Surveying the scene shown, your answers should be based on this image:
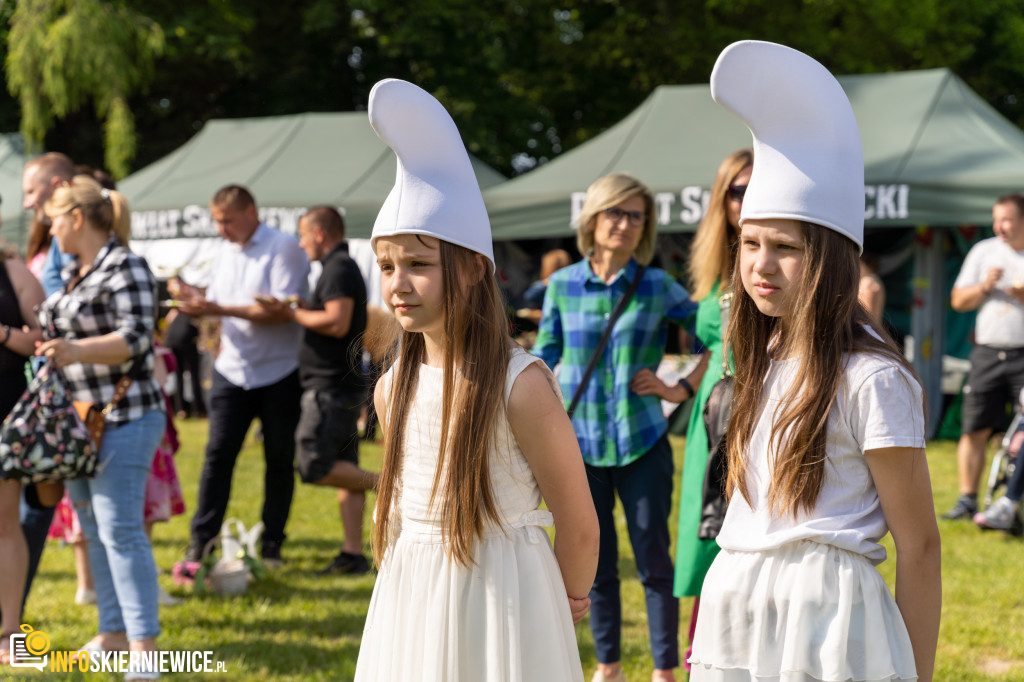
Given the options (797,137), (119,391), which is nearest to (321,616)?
(119,391)

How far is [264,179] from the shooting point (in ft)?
43.1

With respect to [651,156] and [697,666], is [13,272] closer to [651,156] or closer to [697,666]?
[697,666]

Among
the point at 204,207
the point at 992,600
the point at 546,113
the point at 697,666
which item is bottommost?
the point at 992,600

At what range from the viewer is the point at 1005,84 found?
22.0 meters

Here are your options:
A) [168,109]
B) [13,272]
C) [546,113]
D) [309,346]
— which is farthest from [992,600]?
[168,109]

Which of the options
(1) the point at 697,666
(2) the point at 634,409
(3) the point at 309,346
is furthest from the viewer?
(3) the point at 309,346

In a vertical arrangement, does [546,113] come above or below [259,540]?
above

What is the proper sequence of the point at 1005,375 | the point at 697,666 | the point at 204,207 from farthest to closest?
the point at 204,207
the point at 1005,375
the point at 697,666

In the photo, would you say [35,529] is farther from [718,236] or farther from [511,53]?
[511,53]

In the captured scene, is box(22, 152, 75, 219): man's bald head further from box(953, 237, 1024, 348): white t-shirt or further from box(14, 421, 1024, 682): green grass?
box(953, 237, 1024, 348): white t-shirt

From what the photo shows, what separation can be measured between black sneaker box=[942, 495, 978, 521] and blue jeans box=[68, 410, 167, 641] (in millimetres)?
5200

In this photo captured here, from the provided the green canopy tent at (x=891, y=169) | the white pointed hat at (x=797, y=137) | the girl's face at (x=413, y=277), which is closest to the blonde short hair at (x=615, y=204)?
the girl's face at (x=413, y=277)

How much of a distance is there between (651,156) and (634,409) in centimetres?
766

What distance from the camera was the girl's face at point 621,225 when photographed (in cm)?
391
